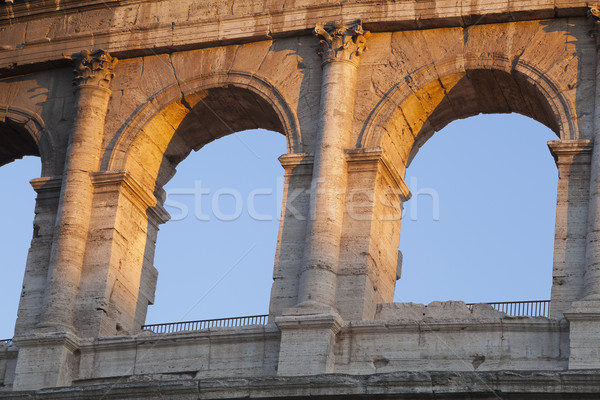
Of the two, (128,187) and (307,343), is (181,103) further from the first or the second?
(307,343)

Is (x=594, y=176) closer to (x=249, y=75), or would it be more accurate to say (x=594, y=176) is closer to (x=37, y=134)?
(x=249, y=75)

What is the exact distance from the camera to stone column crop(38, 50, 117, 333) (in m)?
22.6

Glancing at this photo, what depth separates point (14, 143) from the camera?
84.4 ft

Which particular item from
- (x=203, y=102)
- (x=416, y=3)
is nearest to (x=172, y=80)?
(x=203, y=102)

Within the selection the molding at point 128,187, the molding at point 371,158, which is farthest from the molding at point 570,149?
the molding at point 128,187

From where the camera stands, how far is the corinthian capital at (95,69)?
2423 centimetres

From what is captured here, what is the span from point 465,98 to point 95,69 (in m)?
5.51

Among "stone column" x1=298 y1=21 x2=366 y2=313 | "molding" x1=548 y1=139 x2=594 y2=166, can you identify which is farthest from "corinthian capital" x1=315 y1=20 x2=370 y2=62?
A: "molding" x1=548 y1=139 x2=594 y2=166

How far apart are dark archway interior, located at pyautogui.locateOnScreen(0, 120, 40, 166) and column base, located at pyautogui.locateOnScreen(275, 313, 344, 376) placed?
20.8ft

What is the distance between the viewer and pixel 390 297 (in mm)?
22516

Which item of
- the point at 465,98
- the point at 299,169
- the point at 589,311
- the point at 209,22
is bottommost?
the point at 589,311

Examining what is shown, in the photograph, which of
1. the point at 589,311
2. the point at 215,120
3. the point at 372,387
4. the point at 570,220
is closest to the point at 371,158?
the point at 570,220

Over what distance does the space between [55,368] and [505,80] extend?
7305 mm

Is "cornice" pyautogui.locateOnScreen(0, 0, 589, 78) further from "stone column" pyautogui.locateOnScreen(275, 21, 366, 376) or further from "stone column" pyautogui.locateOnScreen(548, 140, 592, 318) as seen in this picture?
"stone column" pyautogui.locateOnScreen(548, 140, 592, 318)
